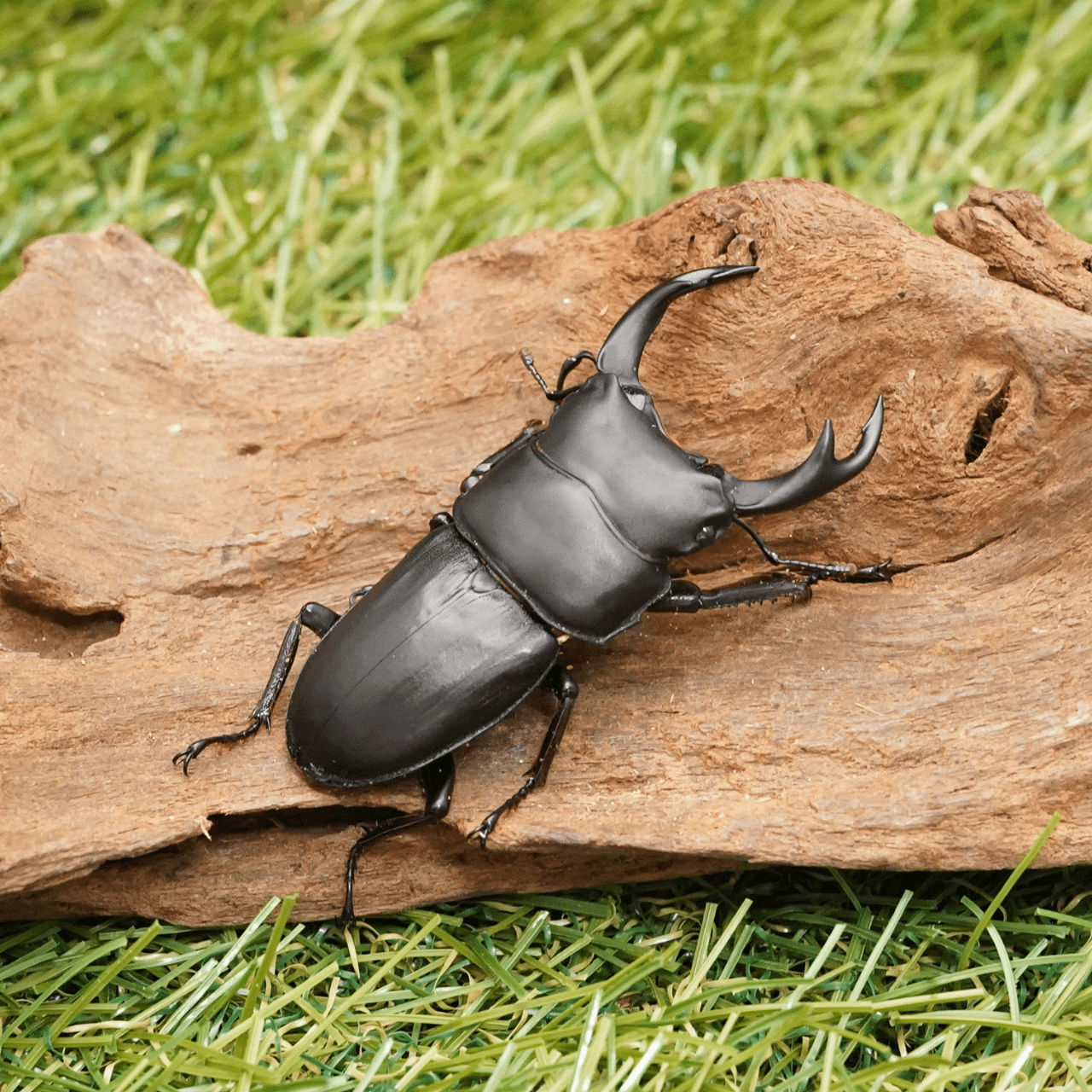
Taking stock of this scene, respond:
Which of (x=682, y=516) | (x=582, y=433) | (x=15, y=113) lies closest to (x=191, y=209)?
(x=15, y=113)

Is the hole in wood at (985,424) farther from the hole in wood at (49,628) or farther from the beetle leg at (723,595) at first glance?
the hole in wood at (49,628)

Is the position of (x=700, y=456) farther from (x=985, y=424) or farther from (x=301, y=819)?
(x=301, y=819)

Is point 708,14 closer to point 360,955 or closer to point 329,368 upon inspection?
point 329,368

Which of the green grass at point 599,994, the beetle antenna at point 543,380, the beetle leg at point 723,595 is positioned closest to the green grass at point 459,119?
the beetle antenna at point 543,380

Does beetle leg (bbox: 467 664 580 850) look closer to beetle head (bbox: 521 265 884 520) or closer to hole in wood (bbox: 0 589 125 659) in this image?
beetle head (bbox: 521 265 884 520)

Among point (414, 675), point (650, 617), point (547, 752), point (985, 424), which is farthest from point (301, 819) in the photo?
point (985, 424)

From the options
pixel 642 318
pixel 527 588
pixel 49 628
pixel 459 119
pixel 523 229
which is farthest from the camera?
pixel 459 119
